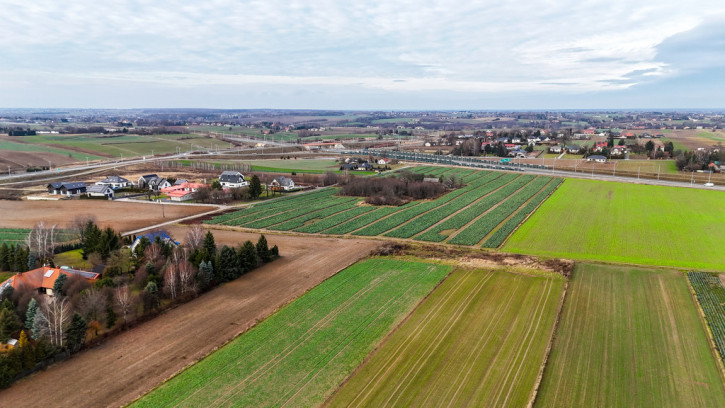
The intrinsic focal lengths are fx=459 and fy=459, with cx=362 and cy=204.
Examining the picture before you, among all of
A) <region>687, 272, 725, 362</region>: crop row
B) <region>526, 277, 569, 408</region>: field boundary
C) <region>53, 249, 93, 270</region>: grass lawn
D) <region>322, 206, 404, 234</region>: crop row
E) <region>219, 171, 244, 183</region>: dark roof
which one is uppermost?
<region>219, 171, 244, 183</region>: dark roof

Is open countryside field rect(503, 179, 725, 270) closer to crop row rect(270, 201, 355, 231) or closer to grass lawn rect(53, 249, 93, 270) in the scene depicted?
crop row rect(270, 201, 355, 231)

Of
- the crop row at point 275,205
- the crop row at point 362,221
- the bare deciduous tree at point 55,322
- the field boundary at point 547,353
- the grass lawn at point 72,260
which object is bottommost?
the field boundary at point 547,353

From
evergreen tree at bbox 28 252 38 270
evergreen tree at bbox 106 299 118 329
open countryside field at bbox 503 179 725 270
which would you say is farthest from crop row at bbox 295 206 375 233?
evergreen tree at bbox 106 299 118 329

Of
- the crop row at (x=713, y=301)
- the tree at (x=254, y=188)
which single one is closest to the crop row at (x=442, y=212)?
the crop row at (x=713, y=301)

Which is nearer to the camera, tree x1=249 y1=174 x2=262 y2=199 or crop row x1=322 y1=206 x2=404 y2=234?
crop row x1=322 y1=206 x2=404 y2=234

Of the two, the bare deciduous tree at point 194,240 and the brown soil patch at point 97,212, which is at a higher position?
the bare deciduous tree at point 194,240

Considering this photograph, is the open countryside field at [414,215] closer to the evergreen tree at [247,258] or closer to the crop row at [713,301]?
the evergreen tree at [247,258]

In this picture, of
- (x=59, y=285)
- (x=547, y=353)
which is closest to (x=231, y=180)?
(x=59, y=285)
